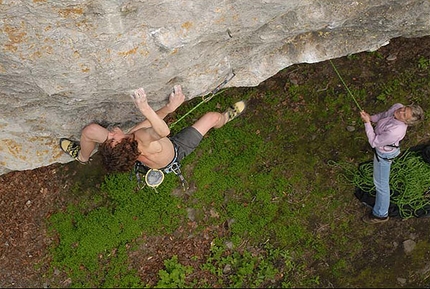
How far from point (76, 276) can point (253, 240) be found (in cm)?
311

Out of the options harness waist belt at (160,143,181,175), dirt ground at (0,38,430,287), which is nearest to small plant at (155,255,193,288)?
dirt ground at (0,38,430,287)

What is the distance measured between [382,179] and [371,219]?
100 cm

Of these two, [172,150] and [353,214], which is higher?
[172,150]

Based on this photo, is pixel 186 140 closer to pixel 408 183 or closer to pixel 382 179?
pixel 382 179

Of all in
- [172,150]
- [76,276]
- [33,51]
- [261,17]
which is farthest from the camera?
[76,276]

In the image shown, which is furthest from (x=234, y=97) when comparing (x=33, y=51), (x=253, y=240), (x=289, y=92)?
(x=33, y=51)

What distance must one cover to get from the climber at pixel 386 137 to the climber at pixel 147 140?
2210 mm

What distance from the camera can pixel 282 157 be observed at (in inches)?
310

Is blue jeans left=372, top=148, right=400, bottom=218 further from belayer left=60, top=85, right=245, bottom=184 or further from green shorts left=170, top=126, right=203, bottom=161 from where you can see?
green shorts left=170, top=126, right=203, bottom=161

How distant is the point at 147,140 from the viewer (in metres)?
5.72

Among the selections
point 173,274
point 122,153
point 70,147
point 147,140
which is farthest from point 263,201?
point 70,147

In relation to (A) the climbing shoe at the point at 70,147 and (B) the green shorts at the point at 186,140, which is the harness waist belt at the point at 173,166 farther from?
(A) the climbing shoe at the point at 70,147

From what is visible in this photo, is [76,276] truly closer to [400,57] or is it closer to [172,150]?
[172,150]

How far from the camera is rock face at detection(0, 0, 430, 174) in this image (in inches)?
177
